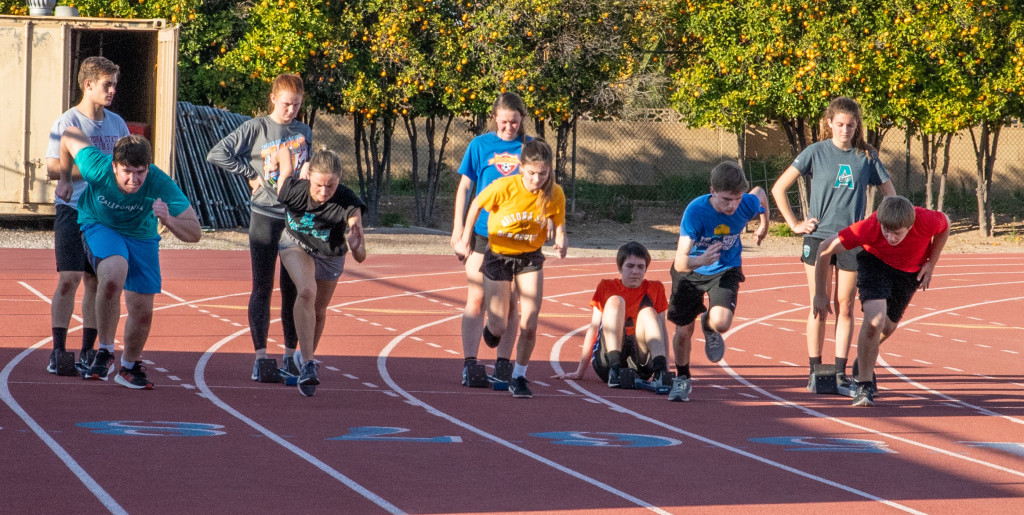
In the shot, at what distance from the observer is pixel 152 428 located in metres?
5.53

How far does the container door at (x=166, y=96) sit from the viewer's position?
49.4 ft

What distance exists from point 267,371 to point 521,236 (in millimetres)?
1688

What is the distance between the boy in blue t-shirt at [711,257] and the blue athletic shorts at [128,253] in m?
2.95

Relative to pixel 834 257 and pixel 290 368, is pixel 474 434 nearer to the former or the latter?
pixel 290 368

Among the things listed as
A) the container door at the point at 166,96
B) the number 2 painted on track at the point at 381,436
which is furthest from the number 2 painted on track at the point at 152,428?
the container door at the point at 166,96

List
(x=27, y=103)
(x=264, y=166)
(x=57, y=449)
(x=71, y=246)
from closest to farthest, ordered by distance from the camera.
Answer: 1. (x=57, y=449)
2. (x=71, y=246)
3. (x=264, y=166)
4. (x=27, y=103)

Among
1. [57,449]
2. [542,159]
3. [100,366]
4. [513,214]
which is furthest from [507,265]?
[57,449]

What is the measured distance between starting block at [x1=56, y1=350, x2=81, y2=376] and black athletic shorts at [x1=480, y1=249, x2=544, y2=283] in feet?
7.96

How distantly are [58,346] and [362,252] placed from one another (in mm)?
1864

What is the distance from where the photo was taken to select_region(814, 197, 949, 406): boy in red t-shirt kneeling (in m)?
6.87

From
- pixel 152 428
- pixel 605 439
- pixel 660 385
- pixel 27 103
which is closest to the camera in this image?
pixel 152 428

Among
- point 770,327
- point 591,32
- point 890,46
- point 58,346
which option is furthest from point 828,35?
point 58,346

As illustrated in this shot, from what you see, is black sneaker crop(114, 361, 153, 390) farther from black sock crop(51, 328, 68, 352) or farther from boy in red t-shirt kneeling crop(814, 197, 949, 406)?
boy in red t-shirt kneeling crop(814, 197, 949, 406)

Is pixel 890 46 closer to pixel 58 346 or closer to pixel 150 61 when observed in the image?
pixel 150 61
